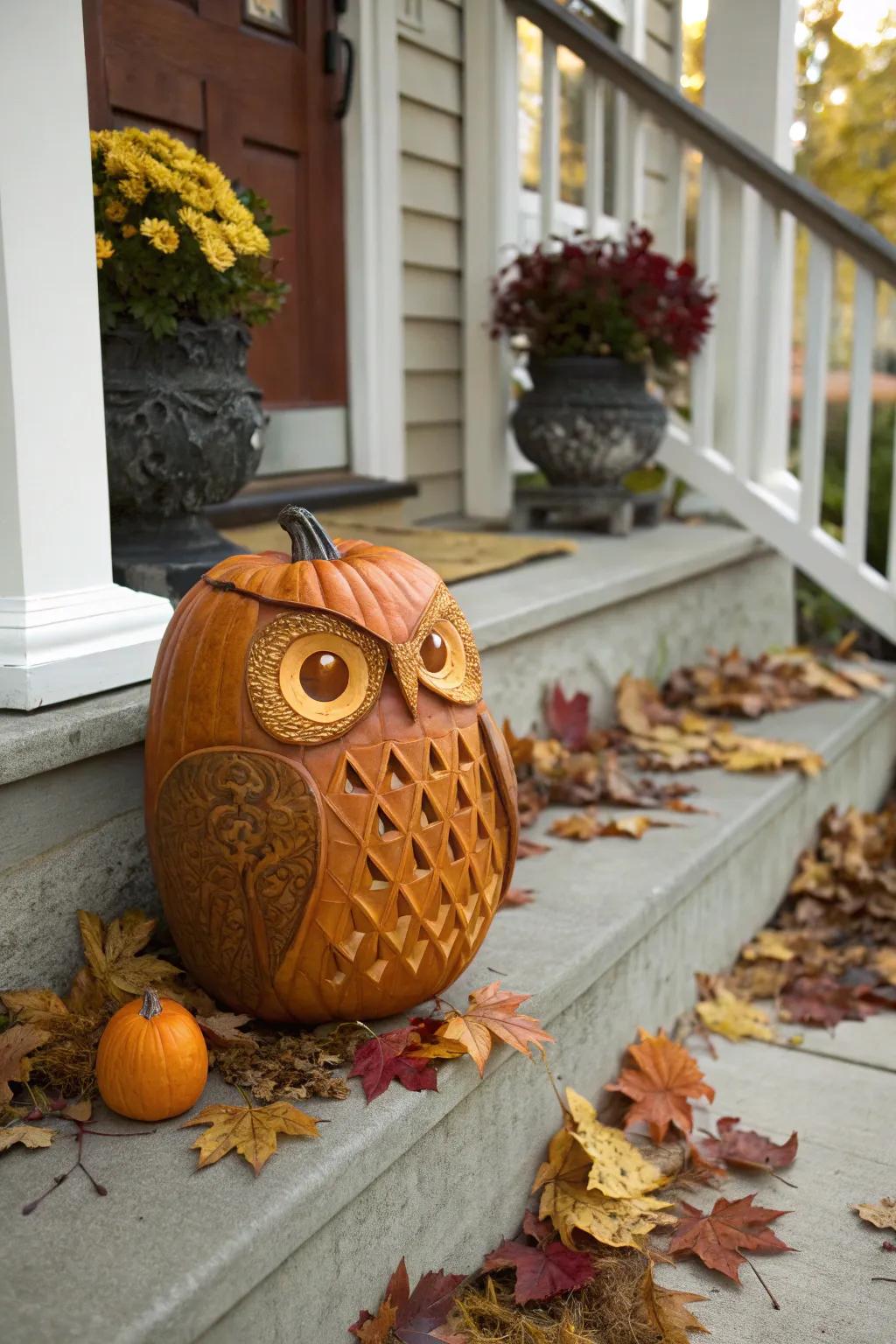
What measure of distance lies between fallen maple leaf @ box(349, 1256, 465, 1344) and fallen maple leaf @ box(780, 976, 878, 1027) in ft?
3.80

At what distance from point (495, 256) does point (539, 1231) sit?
2.99 m

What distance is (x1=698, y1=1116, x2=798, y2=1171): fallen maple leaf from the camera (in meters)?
1.95

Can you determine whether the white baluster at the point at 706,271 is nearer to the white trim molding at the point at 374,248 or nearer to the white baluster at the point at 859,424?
the white baluster at the point at 859,424

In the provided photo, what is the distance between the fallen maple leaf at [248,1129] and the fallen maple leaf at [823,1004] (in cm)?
140

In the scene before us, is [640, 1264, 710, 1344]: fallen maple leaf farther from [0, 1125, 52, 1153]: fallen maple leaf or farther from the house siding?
the house siding

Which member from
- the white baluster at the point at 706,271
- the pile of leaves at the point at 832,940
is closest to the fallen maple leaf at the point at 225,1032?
the pile of leaves at the point at 832,940

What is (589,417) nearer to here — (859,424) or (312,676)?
(859,424)

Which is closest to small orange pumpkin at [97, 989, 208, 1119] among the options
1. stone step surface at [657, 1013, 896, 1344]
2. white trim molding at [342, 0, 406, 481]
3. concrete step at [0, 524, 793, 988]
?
concrete step at [0, 524, 793, 988]

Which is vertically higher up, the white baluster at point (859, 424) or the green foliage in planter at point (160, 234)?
the green foliage in planter at point (160, 234)

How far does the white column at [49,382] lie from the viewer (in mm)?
1658

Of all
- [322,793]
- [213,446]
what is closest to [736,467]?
[213,446]

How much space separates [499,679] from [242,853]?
1.26 metres

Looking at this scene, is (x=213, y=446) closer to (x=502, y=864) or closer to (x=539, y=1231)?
(x=502, y=864)

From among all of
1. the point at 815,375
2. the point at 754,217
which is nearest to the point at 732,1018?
the point at 815,375
